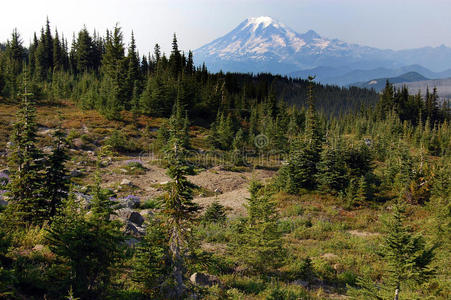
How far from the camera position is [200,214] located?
18.9 meters

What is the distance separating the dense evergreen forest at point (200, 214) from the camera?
281 inches

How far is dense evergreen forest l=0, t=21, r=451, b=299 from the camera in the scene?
7.14 m

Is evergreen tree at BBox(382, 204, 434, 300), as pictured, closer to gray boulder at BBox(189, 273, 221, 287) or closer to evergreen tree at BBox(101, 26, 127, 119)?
gray boulder at BBox(189, 273, 221, 287)

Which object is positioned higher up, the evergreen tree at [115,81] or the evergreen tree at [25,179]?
the evergreen tree at [115,81]

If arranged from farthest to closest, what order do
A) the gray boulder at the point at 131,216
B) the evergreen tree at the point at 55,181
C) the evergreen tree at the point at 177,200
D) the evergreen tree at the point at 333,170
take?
the evergreen tree at the point at 333,170, the gray boulder at the point at 131,216, the evergreen tree at the point at 55,181, the evergreen tree at the point at 177,200

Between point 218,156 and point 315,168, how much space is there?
56.0 ft

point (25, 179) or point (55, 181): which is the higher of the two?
point (25, 179)

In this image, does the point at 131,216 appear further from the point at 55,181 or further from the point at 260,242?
the point at 260,242

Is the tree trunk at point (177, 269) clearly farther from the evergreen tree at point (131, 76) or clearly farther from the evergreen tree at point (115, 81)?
the evergreen tree at point (131, 76)

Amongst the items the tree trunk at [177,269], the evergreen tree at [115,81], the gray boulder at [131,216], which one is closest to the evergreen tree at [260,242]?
the tree trunk at [177,269]

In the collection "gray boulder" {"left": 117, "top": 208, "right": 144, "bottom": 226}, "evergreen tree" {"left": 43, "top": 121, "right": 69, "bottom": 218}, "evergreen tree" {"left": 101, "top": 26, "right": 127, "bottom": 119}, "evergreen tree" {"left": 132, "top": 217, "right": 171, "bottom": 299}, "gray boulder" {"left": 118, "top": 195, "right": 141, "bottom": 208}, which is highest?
"evergreen tree" {"left": 101, "top": 26, "right": 127, "bottom": 119}

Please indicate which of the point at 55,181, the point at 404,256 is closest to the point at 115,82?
the point at 55,181

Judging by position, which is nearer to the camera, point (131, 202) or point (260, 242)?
point (260, 242)

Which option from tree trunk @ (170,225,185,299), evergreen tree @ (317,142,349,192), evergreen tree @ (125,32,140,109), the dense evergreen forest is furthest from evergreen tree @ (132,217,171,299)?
evergreen tree @ (125,32,140,109)
